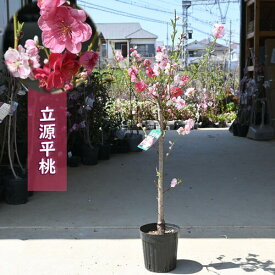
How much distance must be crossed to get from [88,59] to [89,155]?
4.28 m

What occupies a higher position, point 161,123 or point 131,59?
point 131,59

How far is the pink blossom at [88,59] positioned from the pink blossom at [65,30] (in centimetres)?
6

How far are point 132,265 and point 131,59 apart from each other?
1.27 metres

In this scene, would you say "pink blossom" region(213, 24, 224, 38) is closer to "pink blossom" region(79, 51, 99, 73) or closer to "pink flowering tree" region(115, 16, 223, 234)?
"pink flowering tree" region(115, 16, 223, 234)

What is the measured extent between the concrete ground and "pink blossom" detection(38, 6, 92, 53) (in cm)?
164

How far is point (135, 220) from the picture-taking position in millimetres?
3574

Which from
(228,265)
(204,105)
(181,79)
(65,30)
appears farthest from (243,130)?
(65,30)

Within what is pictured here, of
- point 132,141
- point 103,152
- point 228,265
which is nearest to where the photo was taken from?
point 228,265

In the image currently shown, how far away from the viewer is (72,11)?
1.46 metres

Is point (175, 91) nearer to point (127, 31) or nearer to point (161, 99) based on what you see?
point (161, 99)

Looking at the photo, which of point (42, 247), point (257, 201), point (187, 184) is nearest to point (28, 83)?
point (42, 247)

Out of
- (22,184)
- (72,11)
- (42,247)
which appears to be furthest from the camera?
(22,184)

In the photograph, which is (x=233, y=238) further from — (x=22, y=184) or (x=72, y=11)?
(x=72, y=11)

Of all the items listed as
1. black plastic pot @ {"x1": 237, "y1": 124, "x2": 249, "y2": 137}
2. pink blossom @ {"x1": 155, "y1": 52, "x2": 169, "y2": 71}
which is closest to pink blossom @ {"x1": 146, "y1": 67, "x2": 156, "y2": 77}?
pink blossom @ {"x1": 155, "y1": 52, "x2": 169, "y2": 71}
